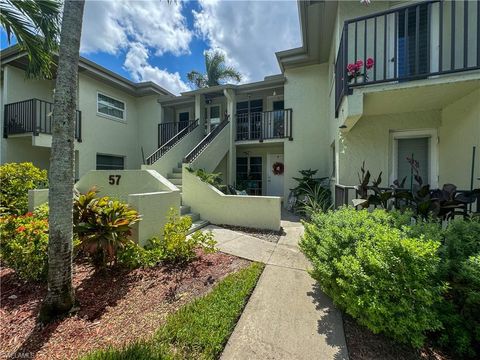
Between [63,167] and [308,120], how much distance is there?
9.16 meters

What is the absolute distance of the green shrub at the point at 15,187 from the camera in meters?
6.15

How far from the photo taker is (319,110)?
957 cm

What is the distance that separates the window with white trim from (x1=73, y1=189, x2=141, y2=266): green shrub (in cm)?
911

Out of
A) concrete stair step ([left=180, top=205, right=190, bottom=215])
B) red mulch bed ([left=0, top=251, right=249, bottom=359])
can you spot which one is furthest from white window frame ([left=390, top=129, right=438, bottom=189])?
concrete stair step ([left=180, top=205, right=190, bottom=215])

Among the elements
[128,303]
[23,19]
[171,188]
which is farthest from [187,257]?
[23,19]

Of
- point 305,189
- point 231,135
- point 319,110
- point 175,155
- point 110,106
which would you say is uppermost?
point 110,106

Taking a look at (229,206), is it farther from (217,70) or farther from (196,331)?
(217,70)

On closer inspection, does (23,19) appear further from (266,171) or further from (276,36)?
(266,171)

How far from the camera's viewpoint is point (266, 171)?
12.1 meters

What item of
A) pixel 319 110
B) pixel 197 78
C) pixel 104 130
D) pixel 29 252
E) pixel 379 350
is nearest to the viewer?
pixel 379 350

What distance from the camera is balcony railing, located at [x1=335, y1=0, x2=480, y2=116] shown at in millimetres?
4312

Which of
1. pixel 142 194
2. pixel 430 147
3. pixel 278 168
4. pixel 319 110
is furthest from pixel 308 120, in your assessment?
pixel 142 194

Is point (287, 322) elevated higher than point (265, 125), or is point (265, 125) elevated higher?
point (265, 125)

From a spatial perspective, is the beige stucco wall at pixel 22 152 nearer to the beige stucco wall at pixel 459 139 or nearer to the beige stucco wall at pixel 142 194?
the beige stucco wall at pixel 142 194
